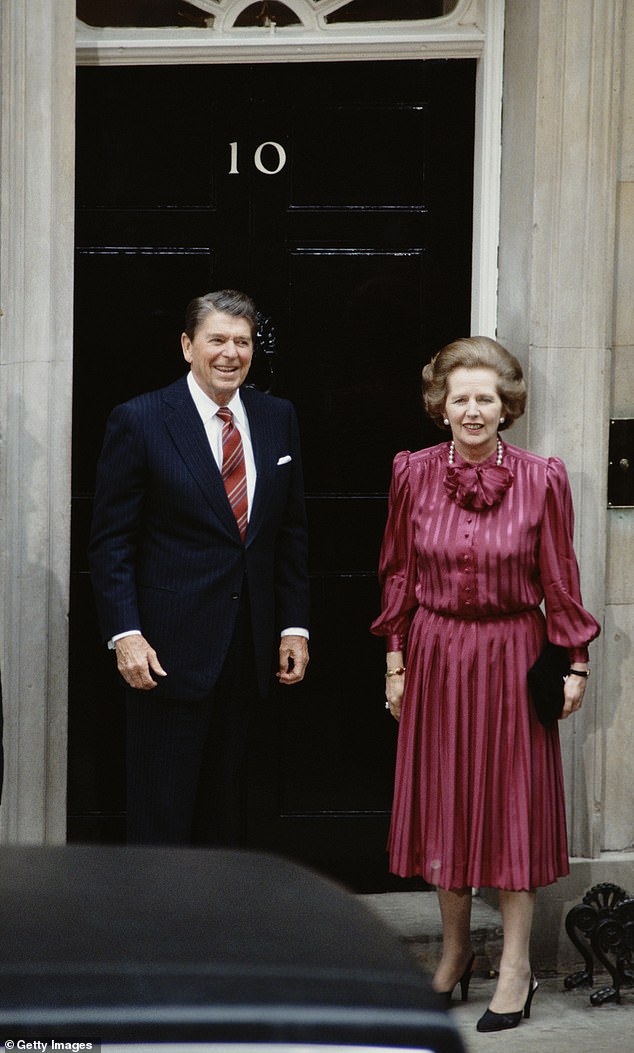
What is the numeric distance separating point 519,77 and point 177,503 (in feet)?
6.70

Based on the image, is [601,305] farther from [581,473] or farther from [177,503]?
[177,503]

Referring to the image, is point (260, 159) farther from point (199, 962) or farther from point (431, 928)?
point (199, 962)

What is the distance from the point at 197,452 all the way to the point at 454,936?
1772 mm

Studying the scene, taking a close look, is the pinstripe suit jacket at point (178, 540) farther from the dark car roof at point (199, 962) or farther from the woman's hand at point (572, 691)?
the dark car roof at point (199, 962)

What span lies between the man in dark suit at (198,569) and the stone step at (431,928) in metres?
0.93

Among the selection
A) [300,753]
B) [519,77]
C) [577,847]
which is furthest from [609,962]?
[519,77]

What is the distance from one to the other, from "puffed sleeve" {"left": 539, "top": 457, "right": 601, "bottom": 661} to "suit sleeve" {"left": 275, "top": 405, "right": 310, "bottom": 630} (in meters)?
0.81

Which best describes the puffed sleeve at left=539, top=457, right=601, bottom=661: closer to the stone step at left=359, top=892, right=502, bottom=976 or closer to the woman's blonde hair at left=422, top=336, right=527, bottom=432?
the woman's blonde hair at left=422, top=336, right=527, bottom=432

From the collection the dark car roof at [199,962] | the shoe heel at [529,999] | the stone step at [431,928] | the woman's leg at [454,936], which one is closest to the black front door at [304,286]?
the stone step at [431,928]

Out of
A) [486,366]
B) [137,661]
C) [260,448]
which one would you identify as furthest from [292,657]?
[486,366]

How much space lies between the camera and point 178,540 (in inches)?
190

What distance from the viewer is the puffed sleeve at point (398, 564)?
4911 millimetres

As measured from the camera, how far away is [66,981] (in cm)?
200

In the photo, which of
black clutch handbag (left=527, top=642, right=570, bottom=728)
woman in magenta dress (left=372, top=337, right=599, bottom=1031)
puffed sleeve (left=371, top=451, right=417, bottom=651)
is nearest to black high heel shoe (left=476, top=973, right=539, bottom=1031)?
woman in magenta dress (left=372, top=337, right=599, bottom=1031)
